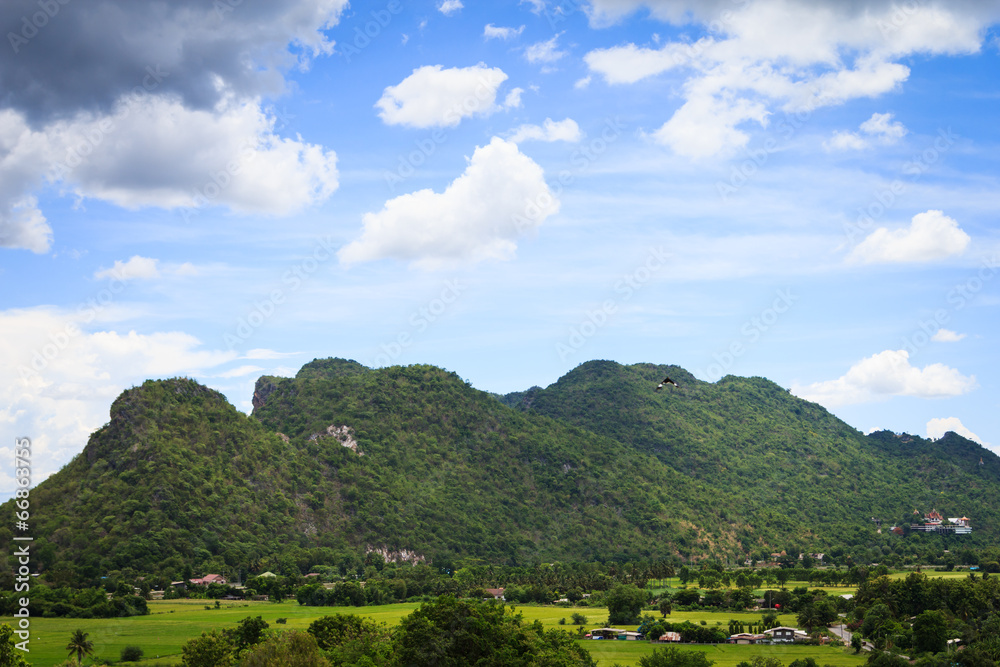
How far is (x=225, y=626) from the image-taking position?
75.5 metres

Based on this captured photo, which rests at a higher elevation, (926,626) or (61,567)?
(61,567)

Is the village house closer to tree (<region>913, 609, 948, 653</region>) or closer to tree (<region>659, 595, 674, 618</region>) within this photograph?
tree (<region>913, 609, 948, 653</region>)

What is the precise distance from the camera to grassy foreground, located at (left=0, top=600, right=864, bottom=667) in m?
66.6

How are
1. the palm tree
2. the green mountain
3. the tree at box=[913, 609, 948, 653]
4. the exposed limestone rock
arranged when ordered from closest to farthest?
1. the palm tree
2. the tree at box=[913, 609, 948, 653]
3. the green mountain
4. the exposed limestone rock

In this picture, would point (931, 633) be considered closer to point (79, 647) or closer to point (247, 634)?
point (247, 634)

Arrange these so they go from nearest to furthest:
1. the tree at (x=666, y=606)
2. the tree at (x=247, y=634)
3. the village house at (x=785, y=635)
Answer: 1. the tree at (x=247, y=634)
2. the village house at (x=785, y=635)
3. the tree at (x=666, y=606)

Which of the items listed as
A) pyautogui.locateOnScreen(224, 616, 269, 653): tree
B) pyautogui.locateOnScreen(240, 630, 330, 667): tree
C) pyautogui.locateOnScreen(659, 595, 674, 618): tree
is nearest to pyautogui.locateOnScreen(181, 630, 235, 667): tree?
pyautogui.locateOnScreen(224, 616, 269, 653): tree

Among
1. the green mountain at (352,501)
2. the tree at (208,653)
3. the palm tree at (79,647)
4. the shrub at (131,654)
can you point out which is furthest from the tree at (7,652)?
the green mountain at (352,501)

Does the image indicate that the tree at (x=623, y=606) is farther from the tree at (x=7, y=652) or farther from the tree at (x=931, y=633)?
the tree at (x=7, y=652)

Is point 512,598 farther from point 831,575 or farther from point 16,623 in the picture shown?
point 16,623

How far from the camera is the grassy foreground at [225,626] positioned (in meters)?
66.6

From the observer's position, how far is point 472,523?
16788cm

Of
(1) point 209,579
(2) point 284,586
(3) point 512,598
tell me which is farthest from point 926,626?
(1) point 209,579

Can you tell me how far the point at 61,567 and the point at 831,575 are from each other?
10790 cm
